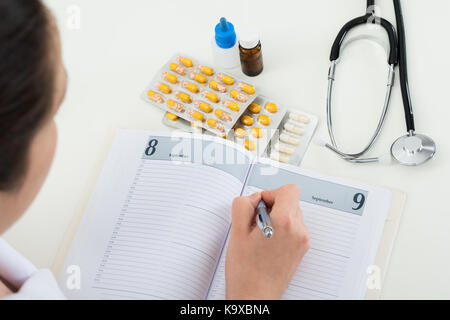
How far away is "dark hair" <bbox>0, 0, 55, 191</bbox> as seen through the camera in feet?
1.34

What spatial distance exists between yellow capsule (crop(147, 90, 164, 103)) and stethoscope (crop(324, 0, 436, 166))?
1.00ft

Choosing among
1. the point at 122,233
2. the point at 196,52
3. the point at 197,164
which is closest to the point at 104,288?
the point at 122,233

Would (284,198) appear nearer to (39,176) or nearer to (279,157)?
(279,157)

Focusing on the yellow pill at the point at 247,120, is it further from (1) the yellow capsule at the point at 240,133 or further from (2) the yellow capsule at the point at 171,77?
(2) the yellow capsule at the point at 171,77

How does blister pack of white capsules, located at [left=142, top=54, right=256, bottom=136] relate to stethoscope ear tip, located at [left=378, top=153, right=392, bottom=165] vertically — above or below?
above

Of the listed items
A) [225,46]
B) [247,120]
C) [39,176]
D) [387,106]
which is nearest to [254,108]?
[247,120]

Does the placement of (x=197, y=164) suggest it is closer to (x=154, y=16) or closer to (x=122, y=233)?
(x=122, y=233)

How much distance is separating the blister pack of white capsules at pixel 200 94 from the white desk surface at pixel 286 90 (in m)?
0.04

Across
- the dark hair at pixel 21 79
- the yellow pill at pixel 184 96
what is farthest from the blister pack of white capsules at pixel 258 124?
the dark hair at pixel 21 79

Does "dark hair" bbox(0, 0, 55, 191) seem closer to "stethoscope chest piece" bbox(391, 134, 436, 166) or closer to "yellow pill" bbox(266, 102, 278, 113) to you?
"yellow pill" bbox(266, 102, 278, 113)

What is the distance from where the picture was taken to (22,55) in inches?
16.5

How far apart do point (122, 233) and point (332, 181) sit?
1.15ft

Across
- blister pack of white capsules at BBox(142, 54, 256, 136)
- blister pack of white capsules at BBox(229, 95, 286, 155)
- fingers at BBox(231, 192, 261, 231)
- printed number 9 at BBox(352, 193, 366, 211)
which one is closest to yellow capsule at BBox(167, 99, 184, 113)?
blister pack of white capsules at BBox(142, 54, 256, 136)

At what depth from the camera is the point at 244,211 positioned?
26.9 inches
